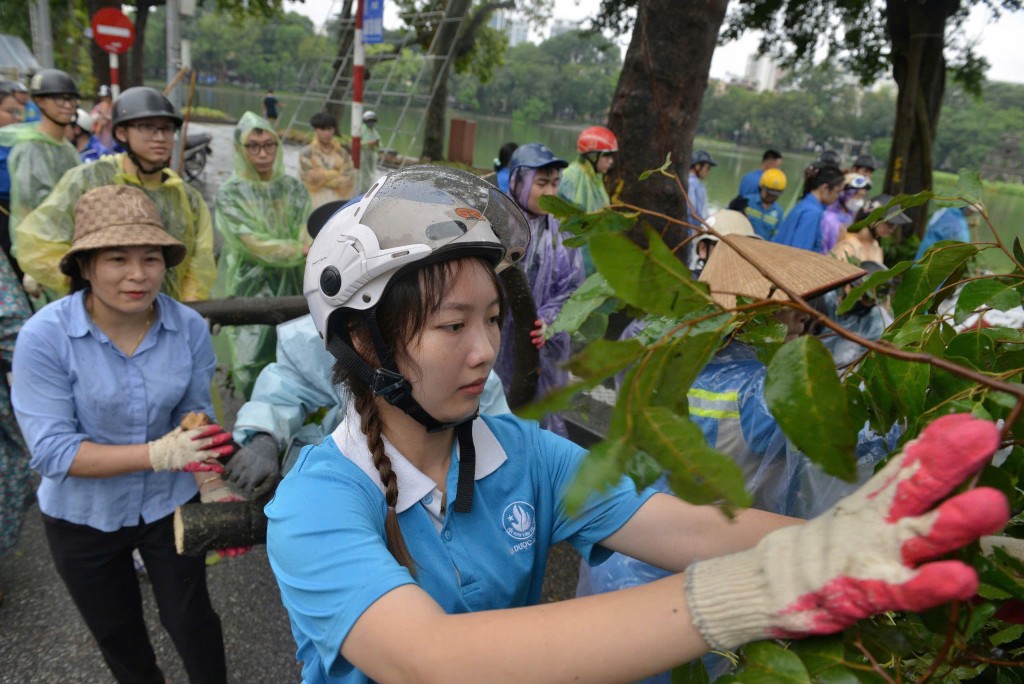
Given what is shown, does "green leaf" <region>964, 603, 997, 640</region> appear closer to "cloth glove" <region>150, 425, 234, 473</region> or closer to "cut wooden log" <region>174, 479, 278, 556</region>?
"cut wooden log" <region>174, 479, 278, 556</region>

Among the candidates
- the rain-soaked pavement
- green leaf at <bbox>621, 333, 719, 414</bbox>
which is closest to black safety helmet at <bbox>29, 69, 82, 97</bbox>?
the rain-soaked pavement

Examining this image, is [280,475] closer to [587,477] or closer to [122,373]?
[122,373]

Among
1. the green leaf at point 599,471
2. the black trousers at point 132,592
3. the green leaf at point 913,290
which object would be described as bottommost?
the black trousers at point 132,592

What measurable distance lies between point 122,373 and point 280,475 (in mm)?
610

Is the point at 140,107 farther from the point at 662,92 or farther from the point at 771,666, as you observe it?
the point at 771,666

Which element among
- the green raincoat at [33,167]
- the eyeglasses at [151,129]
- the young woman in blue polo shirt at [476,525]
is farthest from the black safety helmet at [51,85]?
the young woman in blue polo shirt at [476,525]

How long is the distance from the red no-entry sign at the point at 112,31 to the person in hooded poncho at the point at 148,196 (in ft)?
17.8

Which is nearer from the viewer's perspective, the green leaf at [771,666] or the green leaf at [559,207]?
the green leaf at [771,666]

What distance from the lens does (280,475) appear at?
8.23 ft

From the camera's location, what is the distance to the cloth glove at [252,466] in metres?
2.29

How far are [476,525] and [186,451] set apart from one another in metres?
1.32

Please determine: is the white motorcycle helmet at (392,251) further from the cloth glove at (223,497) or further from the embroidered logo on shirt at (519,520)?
the cloth glove at (223,497)

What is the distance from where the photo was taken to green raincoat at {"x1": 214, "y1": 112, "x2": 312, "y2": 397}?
470 cm

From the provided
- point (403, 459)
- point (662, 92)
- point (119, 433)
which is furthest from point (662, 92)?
point (403, 459)
